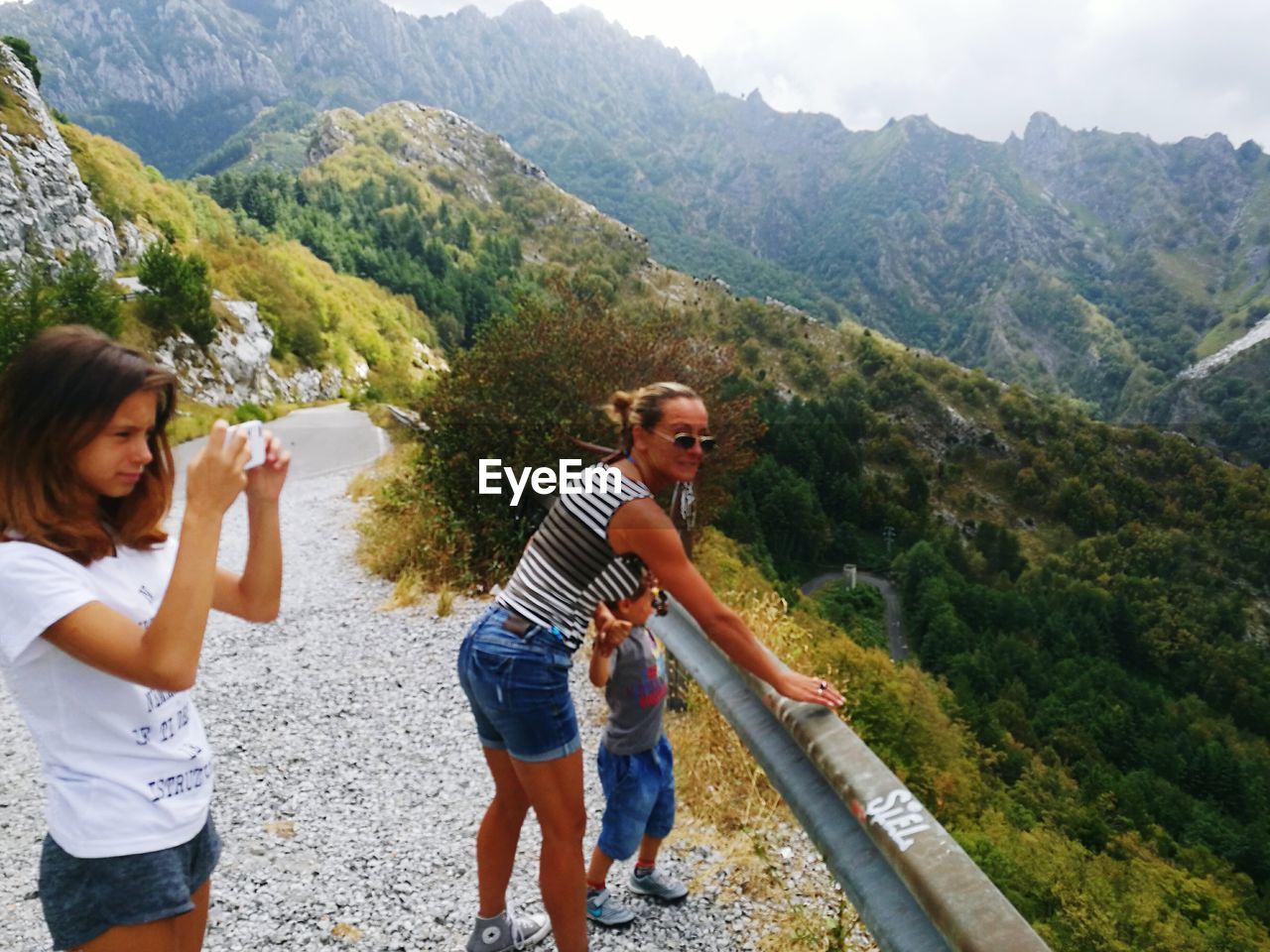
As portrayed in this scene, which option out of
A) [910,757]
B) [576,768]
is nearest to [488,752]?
[576,768]

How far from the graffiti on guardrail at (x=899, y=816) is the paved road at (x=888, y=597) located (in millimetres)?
71028

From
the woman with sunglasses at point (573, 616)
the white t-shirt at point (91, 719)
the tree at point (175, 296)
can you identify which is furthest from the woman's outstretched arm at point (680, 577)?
the tree at point (175, 296)

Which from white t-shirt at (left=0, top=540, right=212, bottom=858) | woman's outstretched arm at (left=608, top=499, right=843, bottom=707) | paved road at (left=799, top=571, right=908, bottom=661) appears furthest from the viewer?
paved road at (left=799, top=571, right=908, bottom=661)

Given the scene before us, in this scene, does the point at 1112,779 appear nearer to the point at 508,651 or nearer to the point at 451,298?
the point at 508,651

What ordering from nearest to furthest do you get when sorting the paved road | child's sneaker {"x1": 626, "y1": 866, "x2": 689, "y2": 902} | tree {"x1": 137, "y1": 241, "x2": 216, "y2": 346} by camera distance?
child's sneaker {"x1": 626, "y1": 866, "x2": 689, "y2": 902} → tree {"x1": 137, "y1": 241, "x2": 216, "y2": 346} → the paved road

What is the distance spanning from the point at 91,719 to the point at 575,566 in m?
1.12

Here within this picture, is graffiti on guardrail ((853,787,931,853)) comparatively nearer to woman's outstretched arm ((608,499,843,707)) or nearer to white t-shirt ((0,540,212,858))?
woman's outstretched arm ((608,499,843,707))

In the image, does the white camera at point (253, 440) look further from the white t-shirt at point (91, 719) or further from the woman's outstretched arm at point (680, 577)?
the woman's outstretched arm at point (680, 577)

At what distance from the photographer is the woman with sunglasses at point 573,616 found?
197cm

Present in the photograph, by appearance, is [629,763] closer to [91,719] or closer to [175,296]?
[91,719]

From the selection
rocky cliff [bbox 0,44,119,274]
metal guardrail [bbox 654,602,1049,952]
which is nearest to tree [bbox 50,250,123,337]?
rocky cliff [bbox 0,44,119,274]

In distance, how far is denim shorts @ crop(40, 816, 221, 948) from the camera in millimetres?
1323

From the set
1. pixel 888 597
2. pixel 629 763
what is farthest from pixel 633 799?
pixel 888 597

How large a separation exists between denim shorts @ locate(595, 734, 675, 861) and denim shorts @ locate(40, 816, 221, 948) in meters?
1.48
